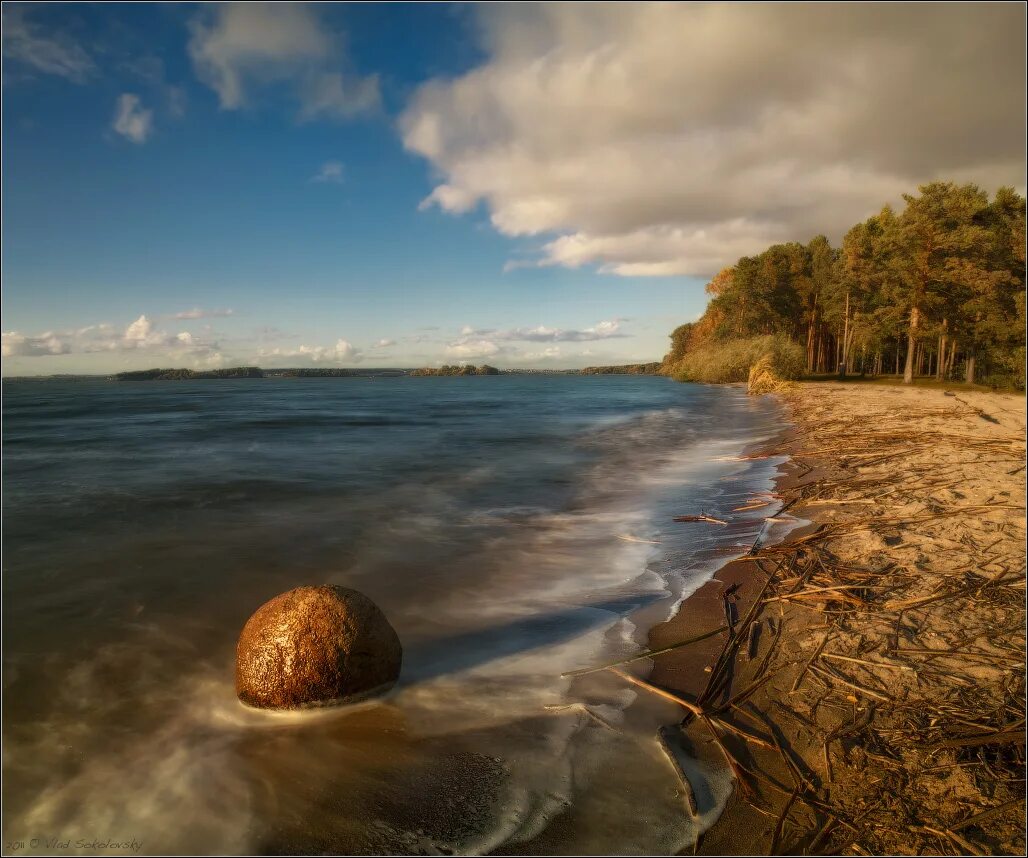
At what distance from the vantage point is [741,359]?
52906 mm

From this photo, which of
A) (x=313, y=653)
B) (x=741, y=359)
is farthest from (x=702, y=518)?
(x=741, y=359)

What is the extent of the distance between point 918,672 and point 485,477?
11242mm

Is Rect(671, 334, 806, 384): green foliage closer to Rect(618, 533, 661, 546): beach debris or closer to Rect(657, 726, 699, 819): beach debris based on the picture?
Rect(618, 533, 661, 546): beach debris

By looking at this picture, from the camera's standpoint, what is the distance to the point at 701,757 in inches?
128

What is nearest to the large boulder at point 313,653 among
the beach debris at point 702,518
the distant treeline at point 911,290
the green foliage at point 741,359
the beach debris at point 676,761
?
the beach debris at point 676,761

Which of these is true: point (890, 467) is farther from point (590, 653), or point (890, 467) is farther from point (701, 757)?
point (701, 757)

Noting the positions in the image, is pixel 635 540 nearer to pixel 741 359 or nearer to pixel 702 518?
pixel 702 518

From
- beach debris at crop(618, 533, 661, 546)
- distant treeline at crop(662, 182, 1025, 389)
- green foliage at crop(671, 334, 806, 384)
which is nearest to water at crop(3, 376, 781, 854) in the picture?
beach debris at crop(618, 533, 661, 546)

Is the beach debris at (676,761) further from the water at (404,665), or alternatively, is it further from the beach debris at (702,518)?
the beach debris at (702,518)

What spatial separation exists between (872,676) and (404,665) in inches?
137

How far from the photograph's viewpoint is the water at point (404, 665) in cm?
310

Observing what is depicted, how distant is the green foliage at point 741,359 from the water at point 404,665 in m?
36.0

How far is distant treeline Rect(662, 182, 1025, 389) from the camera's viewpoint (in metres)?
27.7

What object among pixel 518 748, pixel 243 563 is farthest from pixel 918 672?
pixel 243 563
